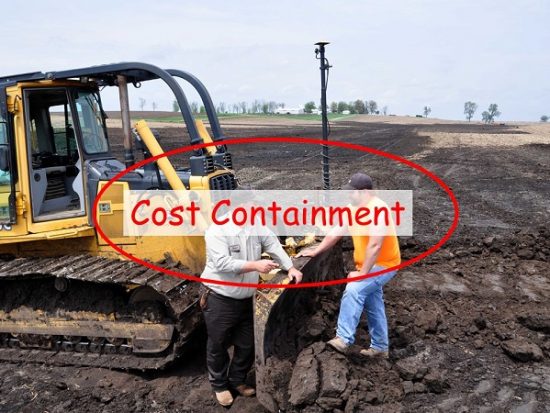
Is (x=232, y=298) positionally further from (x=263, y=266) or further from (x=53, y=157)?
(x=53, y=157)

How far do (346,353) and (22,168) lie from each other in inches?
161

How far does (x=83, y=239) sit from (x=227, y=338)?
91.8 inches

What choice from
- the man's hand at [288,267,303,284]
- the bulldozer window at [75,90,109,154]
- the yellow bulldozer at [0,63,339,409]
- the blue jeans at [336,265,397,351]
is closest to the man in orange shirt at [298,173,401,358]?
the blue jeans at [336,265,397,351]

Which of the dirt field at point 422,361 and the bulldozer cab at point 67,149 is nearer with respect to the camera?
the dirt field at point 422,361

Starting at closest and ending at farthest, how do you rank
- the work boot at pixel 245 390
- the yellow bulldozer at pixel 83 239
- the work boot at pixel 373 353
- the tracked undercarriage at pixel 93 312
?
the work boot at pixel 245 390, the work boot at pixel 373 353, the tracked undercarriage at pixel 93 312, the yellow bulldozer at pixel 83 239

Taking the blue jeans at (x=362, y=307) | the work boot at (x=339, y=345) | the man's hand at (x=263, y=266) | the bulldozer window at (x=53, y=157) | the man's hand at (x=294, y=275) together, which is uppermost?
the bulldozer window at (x=53, y=157)

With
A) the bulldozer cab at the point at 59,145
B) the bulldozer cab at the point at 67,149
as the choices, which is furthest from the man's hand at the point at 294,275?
the bulldozer cab at the point at 59,145

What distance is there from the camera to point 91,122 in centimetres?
645

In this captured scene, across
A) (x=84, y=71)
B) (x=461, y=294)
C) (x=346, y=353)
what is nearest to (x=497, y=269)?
(x=461, y=294)

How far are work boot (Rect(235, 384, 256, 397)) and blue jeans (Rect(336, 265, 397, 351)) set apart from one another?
0.98m

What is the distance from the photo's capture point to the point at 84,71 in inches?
229

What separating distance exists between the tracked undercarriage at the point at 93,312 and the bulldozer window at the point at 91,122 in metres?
1.34

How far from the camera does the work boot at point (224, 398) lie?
5.02 meters

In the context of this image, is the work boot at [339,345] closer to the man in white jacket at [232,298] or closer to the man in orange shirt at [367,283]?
the man in orange shirt at [367,283]
